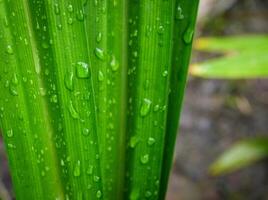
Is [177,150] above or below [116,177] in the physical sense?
below

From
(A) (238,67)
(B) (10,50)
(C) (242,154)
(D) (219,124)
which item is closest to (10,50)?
(B) (10,50)

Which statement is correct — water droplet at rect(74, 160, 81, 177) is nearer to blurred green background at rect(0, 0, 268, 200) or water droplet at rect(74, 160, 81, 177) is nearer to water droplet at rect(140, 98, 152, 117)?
water droplet at rect(140, 98, 152, 117)

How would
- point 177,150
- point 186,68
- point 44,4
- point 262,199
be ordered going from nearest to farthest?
point 44,4
point 186,68
point 262,199
point 177,150

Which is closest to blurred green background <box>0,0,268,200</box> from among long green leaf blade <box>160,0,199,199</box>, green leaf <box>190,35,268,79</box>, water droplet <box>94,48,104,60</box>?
green leaf <box>190,35,268,79</box>

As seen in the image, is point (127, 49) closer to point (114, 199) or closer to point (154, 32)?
point (154, 32)

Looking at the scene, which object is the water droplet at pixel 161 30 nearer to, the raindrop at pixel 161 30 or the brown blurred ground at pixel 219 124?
the raindrop at pixel 161 30

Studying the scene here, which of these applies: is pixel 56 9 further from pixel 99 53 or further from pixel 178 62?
pixel 178 62

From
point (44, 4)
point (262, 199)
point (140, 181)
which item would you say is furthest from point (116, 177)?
point (262, 199)

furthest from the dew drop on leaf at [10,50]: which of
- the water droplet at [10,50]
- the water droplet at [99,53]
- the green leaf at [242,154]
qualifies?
the green leaf at [242,154]
